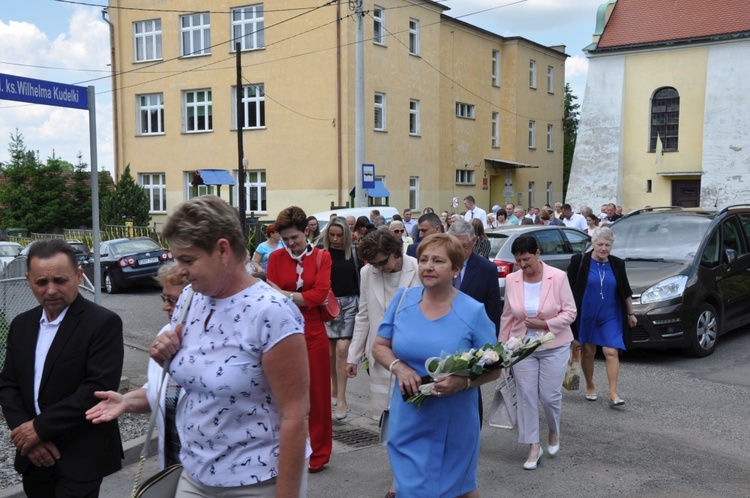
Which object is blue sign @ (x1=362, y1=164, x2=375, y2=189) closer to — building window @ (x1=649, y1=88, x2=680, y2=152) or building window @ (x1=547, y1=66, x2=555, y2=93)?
building window @ (x1=649, y1=88, x2=680, y2=152)

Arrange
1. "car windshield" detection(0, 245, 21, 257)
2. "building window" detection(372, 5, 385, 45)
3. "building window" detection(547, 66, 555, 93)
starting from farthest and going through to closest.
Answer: "building window" detection(547, 66, 555, 93) < "building window" detection(372, 5, 385, 45) < "car windshield" detection(0, 245, 21, 257)

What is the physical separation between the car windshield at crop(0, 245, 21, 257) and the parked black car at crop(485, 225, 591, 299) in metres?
14.6

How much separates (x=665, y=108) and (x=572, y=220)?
1770cm

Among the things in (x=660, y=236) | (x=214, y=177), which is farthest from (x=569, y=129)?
(x=660, y=236)

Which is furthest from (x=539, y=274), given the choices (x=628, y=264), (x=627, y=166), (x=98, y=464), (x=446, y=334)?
(x=627, y=166)

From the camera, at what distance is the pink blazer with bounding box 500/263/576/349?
631 centimetres

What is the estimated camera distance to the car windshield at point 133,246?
2028cm

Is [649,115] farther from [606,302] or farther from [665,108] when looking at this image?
[606,302]

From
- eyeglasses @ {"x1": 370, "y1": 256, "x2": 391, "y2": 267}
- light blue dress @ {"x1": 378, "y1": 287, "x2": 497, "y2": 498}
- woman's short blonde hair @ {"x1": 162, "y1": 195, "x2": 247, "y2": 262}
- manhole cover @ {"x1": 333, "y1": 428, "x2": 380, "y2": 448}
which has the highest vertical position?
woman's short blonde hair @ {"x1": 162, "y1": 195, "x2": 247, "y2": 262}

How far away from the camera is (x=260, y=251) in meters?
11.0

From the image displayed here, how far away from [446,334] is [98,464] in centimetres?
181

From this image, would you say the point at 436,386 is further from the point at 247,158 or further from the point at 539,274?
the point at 247,158

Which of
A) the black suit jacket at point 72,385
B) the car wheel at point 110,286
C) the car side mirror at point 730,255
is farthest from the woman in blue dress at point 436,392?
the car wheel at point 110,286

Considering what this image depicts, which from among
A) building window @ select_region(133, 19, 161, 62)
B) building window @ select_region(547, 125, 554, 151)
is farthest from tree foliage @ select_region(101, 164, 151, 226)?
building window @ select_region(547, 125, 554, 151)
